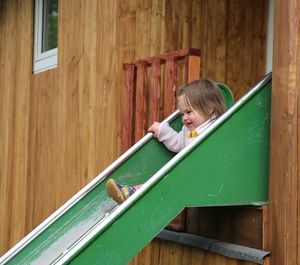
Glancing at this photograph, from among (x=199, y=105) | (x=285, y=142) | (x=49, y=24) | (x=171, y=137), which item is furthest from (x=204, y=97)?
(x=49, y=24)

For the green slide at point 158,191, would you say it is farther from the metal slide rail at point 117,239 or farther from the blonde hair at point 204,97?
the blonde hair at point 204,97

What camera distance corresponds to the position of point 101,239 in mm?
3055


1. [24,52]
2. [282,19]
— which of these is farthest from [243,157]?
[24,52]

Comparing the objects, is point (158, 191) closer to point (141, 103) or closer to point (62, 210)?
point (62, 210)

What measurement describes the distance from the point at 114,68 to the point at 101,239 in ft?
7.37

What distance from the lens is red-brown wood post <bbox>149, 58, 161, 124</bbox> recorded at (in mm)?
4520

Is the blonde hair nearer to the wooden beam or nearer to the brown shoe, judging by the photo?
the wooden beam

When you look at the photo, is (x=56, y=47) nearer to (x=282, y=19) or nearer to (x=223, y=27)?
(x=223, y=27)

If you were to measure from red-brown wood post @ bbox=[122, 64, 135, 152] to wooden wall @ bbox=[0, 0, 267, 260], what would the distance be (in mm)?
165

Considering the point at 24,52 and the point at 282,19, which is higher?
the point at 282,19

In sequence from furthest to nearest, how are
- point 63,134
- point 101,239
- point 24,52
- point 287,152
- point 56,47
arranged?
point 24,52
point 56,47
point 63,134
point 287,152
point 101,239

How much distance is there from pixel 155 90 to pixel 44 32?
2531 millimetres

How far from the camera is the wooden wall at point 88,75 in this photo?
495cm

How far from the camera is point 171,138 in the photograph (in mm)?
4059
